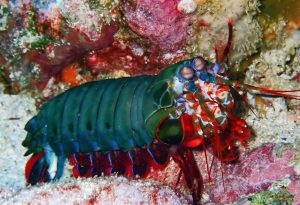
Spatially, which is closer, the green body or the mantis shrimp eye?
the mantis shrimp eye

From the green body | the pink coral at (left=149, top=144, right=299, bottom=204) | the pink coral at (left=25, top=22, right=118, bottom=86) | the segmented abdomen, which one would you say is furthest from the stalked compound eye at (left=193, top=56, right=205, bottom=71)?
the pink coral at (left=25, top=22, right=118, bottom=86)

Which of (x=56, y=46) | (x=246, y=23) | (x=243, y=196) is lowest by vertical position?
(x=243, y=196)

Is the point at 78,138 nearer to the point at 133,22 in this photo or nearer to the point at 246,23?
the point at 133,22

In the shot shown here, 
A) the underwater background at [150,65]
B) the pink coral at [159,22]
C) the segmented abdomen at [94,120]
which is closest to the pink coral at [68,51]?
Answer: the underwater background at [150,65]

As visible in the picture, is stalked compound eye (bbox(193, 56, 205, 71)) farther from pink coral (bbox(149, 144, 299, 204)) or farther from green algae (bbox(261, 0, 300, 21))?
green algae (bbox(261, 0, 300, 21))

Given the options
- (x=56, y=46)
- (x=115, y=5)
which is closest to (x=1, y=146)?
(x=56, y=46)

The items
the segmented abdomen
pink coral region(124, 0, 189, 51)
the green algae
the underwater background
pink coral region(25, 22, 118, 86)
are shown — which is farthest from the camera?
pink coral region(25, 22, 118, 86)

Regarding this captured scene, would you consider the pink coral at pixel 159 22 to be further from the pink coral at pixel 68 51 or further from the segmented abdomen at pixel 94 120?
the segmented abdomen at pixel 94 120

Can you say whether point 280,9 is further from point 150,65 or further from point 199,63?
point 150,65
